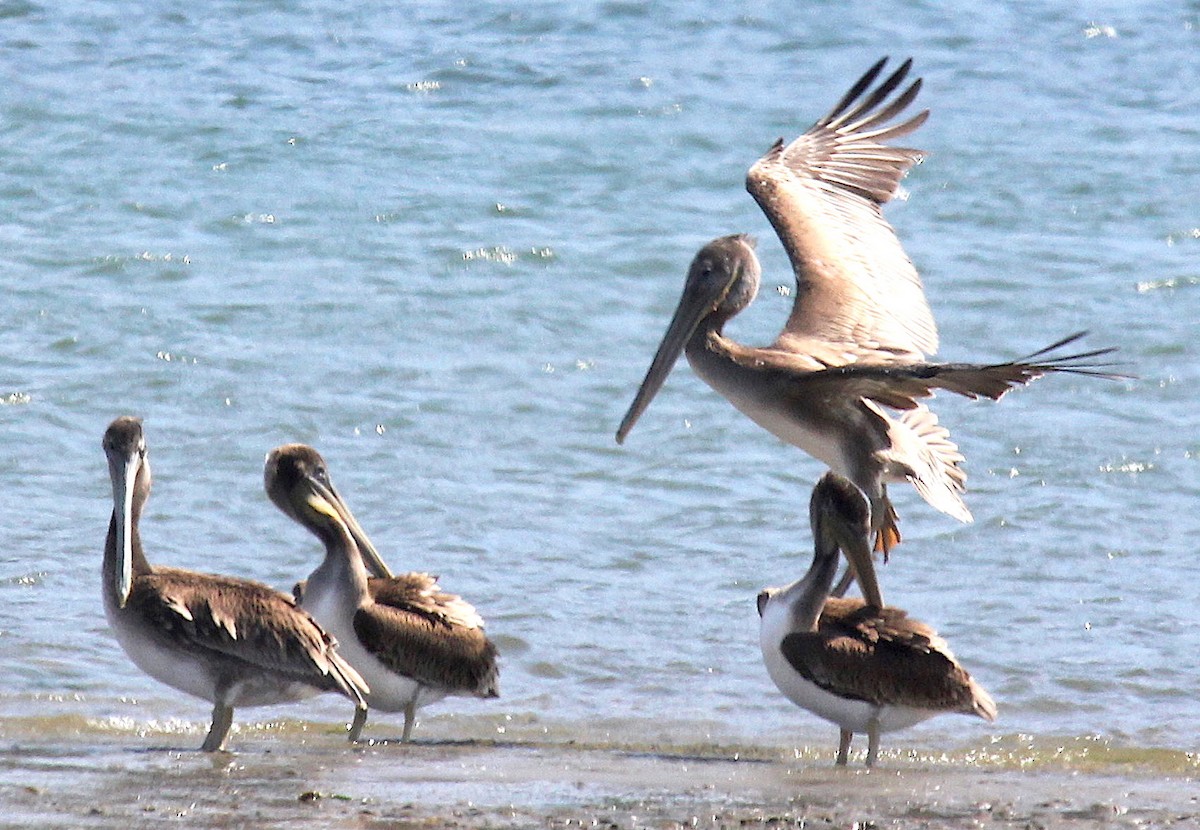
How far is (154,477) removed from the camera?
9375 millimetres

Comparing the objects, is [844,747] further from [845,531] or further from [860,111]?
[860,111]

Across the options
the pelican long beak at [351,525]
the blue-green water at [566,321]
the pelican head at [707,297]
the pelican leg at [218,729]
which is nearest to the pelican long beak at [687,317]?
the pelican head at [707,297]

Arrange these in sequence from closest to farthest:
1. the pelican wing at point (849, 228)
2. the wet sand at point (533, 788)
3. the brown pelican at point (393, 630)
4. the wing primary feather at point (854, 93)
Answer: the wet sand at point (533, 788) → the brown pelican at point (393, 630) → the pelican wing at point (849, 228) → the wing primary feather at point (854, 93)

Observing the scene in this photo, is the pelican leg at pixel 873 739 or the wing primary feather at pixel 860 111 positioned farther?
the wing primary feather at pixel 860 111

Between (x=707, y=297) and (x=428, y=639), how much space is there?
1.84 metres

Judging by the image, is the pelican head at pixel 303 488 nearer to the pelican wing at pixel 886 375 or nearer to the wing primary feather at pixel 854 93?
the pelican wing at pixel 886 375

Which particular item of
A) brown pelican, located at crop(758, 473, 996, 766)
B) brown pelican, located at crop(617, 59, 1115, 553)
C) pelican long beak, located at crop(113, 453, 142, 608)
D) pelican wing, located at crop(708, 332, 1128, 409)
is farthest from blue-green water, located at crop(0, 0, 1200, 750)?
pelican wing, located at crop(708, 332, 1128, 409)

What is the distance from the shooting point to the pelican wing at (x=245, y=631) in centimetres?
618

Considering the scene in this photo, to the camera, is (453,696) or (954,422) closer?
(453,696)

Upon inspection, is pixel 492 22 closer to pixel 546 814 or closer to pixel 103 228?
pixel 103 228

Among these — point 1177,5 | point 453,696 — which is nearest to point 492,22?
point 1177,5

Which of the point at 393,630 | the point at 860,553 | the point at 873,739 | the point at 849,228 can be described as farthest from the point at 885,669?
the point at 849,228

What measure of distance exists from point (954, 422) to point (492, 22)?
8237 mm

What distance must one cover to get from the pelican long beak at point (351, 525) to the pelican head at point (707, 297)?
42.6 inches
